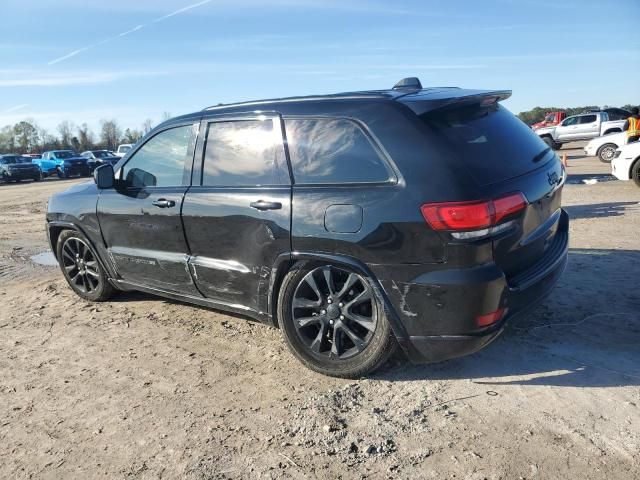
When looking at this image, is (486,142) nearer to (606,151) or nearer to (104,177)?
(104,177)

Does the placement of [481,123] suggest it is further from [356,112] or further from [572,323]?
[572,323]

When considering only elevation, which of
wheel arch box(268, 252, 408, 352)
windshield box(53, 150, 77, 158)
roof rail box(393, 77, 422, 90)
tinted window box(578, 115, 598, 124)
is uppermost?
roof rail box(393, 77, 422, 90)

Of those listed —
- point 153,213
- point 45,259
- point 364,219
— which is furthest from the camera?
point 45,259

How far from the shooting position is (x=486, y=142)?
3180 mm

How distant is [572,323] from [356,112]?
2316 mm

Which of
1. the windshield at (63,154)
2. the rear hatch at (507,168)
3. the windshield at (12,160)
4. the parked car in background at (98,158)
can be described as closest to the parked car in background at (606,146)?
the rear hatch at (507,168)

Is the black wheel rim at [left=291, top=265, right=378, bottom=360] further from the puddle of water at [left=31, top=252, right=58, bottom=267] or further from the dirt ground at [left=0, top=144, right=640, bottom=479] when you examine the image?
the puddle of water at [left=31, top=252, right=58, bottom=267]

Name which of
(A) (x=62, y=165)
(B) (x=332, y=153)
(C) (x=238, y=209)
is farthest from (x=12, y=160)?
(B) (x=332, y=153)

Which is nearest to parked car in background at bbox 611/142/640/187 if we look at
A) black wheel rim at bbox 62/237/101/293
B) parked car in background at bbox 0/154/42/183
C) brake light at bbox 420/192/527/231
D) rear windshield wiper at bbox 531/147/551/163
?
rear windshield wiper at bbox 531/147/551/163

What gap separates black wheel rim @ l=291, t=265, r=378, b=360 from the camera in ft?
10.6

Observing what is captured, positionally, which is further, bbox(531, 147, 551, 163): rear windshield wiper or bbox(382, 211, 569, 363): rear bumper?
bbox(531, 147, 551, 163): rear windshield wiper

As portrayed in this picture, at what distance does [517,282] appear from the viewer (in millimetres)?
3027

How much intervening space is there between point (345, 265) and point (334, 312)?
34 cm

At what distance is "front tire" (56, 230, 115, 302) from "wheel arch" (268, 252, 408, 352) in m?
2.37
